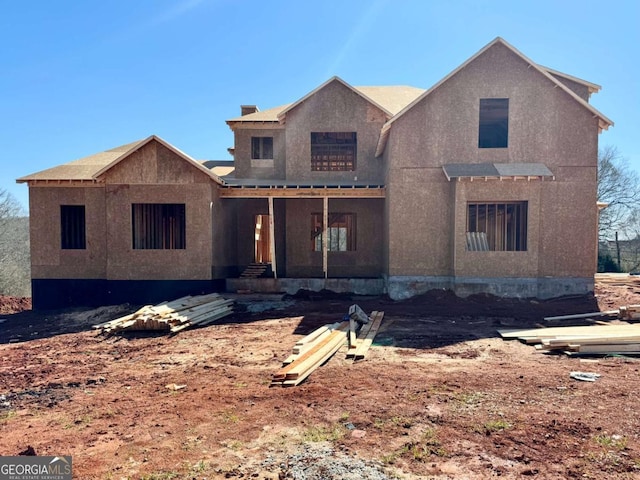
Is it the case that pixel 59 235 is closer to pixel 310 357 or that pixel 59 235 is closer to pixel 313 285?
pixel 313 285

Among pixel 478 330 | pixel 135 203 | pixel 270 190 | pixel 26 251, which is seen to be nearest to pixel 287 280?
pixel 270 190

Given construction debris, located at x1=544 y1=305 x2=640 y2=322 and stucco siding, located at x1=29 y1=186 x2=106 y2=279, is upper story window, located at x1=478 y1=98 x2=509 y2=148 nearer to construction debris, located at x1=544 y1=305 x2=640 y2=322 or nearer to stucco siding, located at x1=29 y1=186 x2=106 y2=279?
construction debris, located at x1=544 y1=305 x2=640 y2=322

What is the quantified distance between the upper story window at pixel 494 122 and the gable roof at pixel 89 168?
9.98 meters

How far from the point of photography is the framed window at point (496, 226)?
12.5m

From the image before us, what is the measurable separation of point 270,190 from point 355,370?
879 centimetres

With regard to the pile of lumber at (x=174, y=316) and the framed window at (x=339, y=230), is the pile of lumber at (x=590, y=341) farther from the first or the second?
the framed window at (x=339, y=230)

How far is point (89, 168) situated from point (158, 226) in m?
3.87

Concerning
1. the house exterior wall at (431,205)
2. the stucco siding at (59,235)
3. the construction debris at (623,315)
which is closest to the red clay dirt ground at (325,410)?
the construction debris at (623,315)

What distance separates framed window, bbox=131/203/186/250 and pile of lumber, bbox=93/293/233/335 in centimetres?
289

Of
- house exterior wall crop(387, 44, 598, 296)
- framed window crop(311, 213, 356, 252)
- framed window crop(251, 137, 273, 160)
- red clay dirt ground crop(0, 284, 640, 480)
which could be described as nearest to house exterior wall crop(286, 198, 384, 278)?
framed window crop(311, 213, 356, 252)

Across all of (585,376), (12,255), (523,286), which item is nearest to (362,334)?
(585,376)

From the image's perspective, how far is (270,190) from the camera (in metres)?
13.6

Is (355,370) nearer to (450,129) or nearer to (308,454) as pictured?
(308,454)

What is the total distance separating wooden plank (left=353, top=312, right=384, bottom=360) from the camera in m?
6.86
